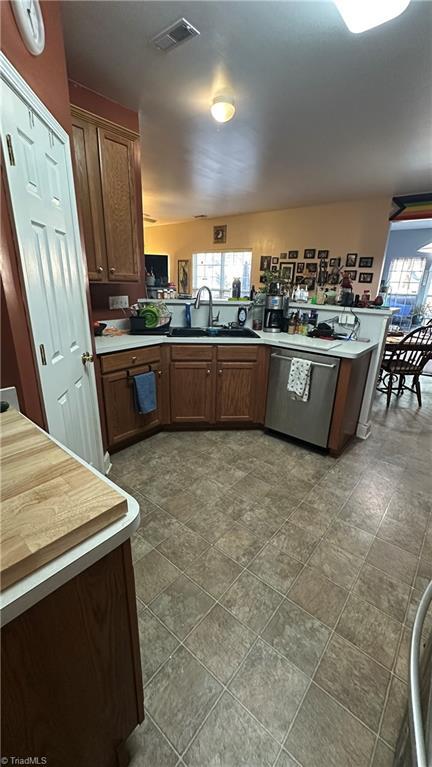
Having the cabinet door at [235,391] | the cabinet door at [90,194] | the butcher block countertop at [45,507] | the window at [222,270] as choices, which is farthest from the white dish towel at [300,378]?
the window at [222,270]

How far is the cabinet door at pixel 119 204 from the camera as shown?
2.18m

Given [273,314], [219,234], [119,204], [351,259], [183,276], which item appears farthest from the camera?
[183,276]

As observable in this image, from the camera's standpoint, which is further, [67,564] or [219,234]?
[219,234]

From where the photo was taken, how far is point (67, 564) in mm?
531

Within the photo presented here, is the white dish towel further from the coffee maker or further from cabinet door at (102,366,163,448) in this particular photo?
cabinet door at (102,366,163,448)

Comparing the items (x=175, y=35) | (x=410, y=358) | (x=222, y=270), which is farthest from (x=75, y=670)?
(x=222, y=270)

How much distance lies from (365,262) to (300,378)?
379cm

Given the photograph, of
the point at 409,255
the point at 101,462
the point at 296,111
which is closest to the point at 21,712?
the point at 101,462

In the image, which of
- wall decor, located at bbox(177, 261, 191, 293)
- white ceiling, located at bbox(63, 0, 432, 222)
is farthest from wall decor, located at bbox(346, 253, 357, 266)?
wall decor, located at bbox(177, 261, 191, 293)

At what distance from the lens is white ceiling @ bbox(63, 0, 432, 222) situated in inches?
62.0

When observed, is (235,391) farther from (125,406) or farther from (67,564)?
(67,564)

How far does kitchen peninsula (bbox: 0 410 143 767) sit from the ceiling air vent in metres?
2.20

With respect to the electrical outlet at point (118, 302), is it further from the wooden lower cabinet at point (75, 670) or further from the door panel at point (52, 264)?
the wooden lower cabinet at point (75, 670)

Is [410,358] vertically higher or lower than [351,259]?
lower
